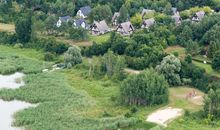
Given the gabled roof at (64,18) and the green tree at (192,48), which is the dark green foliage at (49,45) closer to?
the gabled roof at (64,18)

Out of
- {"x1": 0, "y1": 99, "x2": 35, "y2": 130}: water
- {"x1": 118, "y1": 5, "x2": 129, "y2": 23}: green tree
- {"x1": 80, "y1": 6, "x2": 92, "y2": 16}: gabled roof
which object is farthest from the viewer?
{"x1": 80, "y1": 6, "x2": 92, "y2": 16}: gabled roof

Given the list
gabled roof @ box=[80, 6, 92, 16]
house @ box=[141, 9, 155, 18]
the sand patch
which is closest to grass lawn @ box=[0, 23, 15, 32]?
gabled roof @ box=[80, 6, 92, 16]

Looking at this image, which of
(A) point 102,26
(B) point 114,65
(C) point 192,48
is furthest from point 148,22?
(B) point 114,65

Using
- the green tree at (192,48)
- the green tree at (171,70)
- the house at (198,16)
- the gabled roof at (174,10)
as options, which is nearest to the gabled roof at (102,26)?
the gabled roof at (174,10)

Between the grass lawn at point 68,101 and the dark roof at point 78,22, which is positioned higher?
the dark roof at point 78,22

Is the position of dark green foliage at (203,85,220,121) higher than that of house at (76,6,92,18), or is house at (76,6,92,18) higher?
house at (76,6,92,18)

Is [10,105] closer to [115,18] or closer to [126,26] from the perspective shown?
[126,26]

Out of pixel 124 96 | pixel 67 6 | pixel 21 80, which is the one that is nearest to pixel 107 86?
pixel 124 96

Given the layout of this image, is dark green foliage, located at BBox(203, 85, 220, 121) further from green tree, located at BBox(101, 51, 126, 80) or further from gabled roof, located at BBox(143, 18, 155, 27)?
gabled roof, located at BBox(143, 18, 155, 27)
